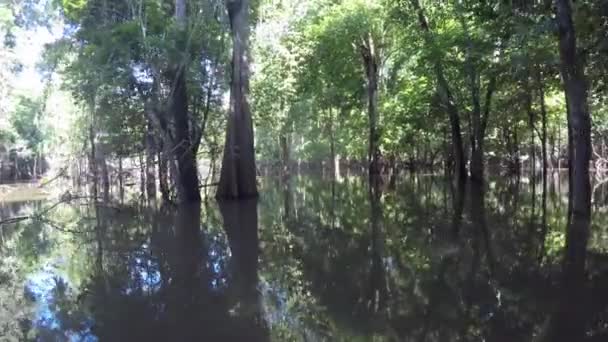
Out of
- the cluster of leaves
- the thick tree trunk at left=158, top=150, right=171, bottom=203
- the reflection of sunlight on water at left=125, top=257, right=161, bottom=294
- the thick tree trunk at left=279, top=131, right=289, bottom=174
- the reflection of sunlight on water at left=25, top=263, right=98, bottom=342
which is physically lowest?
the reflection of sunlight on water at left=25, top=263, right=98, bottom=342

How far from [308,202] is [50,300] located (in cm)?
1435

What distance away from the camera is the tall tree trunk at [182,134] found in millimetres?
19156

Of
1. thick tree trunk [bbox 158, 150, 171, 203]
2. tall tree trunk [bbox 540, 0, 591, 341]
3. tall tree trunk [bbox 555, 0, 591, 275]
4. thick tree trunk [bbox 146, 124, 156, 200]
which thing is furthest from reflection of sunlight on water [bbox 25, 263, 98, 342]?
thick tree trunk [bbox 146, 124, 156, 200]

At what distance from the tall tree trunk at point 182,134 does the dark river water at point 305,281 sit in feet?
19.9

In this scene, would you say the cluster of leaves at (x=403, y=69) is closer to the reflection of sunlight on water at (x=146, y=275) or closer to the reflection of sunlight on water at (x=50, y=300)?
the reflection of sunlight on water at (x=146, y=275)

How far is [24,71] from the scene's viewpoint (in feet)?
96.3

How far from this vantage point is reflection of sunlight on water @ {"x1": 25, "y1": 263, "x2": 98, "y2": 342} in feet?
17.8

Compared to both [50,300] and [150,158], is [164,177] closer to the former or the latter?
[150,158]

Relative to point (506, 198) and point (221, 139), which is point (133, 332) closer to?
point (506, 198)

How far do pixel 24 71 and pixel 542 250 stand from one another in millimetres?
28186

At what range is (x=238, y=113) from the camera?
20.0 meters

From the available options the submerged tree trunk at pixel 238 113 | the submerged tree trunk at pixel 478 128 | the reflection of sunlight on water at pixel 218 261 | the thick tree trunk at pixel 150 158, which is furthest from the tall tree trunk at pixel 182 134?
the submerged tree trunk at pixel 478 128

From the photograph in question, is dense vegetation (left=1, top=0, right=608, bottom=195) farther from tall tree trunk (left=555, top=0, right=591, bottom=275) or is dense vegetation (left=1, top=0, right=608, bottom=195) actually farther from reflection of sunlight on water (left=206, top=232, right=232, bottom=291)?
reflection of sunlight on water (left=206, top=232, right=232, bottom=291)

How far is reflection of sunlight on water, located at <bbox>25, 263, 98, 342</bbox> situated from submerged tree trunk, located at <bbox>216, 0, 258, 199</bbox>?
10.8 metres
